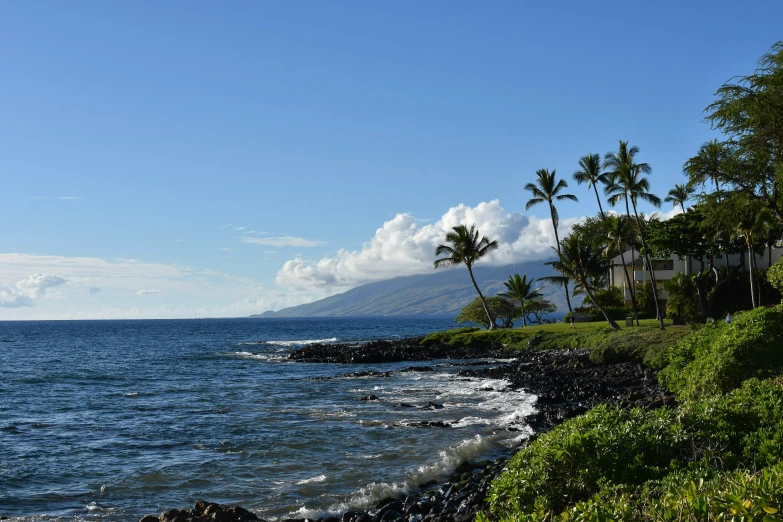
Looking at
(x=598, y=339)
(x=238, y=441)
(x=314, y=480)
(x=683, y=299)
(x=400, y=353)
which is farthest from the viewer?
(x=400, y=353)

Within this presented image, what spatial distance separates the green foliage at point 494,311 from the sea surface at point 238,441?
130 ft

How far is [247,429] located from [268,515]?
34.2 feet

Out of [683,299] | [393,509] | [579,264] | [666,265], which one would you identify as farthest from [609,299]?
[393,509]

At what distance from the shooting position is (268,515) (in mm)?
14117

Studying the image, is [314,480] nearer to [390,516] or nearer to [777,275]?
[390,516]

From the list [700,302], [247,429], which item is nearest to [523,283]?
[700,302]

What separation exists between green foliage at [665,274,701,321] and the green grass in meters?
1.92

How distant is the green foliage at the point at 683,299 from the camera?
169 ft

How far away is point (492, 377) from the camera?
38.8 m

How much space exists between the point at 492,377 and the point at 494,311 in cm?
4296

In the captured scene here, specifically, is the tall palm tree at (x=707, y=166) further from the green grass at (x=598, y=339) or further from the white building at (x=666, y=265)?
the white building at (x=666, y=265)

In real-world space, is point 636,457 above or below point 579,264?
below

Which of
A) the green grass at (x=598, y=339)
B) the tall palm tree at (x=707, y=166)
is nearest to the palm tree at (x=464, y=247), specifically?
the green grass at (x=598, y=339)

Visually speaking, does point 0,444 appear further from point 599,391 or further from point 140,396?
point 599,391
